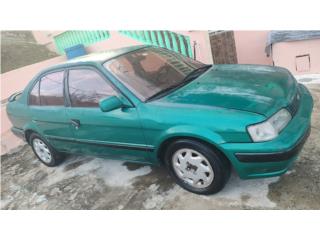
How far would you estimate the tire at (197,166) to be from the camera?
2953 millimetres

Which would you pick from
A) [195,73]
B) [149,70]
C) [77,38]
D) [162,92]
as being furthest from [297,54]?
[77,38]

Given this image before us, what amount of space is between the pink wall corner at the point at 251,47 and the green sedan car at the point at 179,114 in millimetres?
Result: 4331

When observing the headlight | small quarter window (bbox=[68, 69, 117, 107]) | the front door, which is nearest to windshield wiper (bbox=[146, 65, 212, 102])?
the front door

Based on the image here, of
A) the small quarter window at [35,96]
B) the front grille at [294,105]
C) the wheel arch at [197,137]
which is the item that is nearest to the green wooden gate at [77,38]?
the small quarter window at [35,96]

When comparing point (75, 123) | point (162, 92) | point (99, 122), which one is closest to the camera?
point (162, 92)

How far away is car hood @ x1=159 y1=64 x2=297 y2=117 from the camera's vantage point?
2.92 metres

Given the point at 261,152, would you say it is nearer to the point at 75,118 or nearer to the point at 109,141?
the point at 109,141

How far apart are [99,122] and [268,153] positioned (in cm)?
183

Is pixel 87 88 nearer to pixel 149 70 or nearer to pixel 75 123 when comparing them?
pixel 75 123

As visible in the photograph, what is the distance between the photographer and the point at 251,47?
8.01 metres

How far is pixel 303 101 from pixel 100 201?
2.47 m

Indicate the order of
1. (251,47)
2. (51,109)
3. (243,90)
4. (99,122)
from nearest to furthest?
(243,90) → (99,122) → (51,109) → (251,47)

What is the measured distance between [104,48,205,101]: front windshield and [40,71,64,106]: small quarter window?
0.85 metres

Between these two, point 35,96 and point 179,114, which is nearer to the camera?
point 179,114
